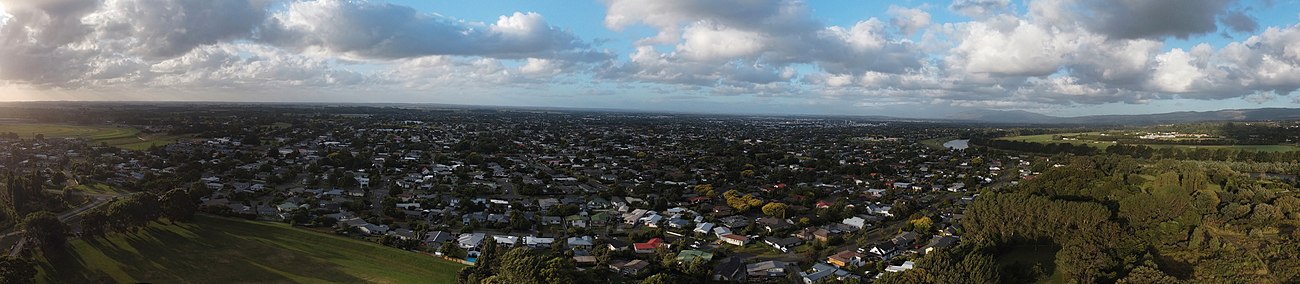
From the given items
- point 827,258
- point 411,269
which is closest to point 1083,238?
point 827,258

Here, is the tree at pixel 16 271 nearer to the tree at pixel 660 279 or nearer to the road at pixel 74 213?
the road at pixel 74 213

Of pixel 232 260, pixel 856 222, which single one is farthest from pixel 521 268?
pixel 856 222

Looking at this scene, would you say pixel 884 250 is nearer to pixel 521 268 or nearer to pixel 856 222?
pixel 856 222

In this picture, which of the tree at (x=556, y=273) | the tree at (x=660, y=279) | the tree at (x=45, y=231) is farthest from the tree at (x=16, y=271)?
the tree at (x=660, y=279)

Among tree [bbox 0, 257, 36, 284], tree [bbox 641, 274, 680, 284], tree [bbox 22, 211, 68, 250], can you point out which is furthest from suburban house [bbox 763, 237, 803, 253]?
tree [bbox 22, 211, 68, 250]

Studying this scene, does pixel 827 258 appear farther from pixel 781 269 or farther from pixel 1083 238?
pixel 1083 238

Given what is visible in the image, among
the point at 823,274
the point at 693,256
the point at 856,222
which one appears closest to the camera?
the point at 823,274

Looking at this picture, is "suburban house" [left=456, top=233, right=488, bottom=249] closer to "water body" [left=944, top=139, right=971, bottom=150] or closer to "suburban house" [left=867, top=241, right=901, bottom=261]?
"suburban house" [left=867, top=241, right=901, bottom=261]
